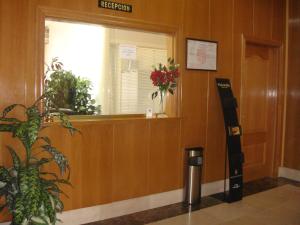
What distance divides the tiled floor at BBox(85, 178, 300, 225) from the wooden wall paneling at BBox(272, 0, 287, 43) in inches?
99.3

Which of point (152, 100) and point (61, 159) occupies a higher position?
point (152, 100)

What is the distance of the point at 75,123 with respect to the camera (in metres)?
3.12

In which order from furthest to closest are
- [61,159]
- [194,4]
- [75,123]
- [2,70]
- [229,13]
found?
[229,13], [194,4], [75,123], [2,70], [61,159]

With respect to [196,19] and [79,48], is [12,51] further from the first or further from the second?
[196,19]

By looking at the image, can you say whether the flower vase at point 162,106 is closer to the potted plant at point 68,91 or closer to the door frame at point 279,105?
the potted plant at point 68,91

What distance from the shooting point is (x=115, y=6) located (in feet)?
10.9

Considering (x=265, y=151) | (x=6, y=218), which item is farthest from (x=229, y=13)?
(x=6, y=218)

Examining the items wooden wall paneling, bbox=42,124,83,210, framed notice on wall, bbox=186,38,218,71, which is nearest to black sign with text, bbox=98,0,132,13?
framed notice on wall, bbox=186,38,218,71

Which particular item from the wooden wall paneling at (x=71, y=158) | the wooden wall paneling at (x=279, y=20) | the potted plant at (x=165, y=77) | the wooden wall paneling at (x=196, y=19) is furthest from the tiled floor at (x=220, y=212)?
the wooden wall paneling at (x=279, y=20)

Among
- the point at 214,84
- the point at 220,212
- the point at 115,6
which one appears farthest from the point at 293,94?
the point at 115,6

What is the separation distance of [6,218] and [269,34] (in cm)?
449

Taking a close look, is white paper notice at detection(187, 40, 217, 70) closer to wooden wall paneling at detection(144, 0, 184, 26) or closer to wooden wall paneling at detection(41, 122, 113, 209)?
wooden wall paneling at detection(144, 0, 184, 26)

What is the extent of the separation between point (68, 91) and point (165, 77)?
46.0 inches

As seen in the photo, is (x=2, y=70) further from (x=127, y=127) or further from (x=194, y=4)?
(x=194, y=4)
